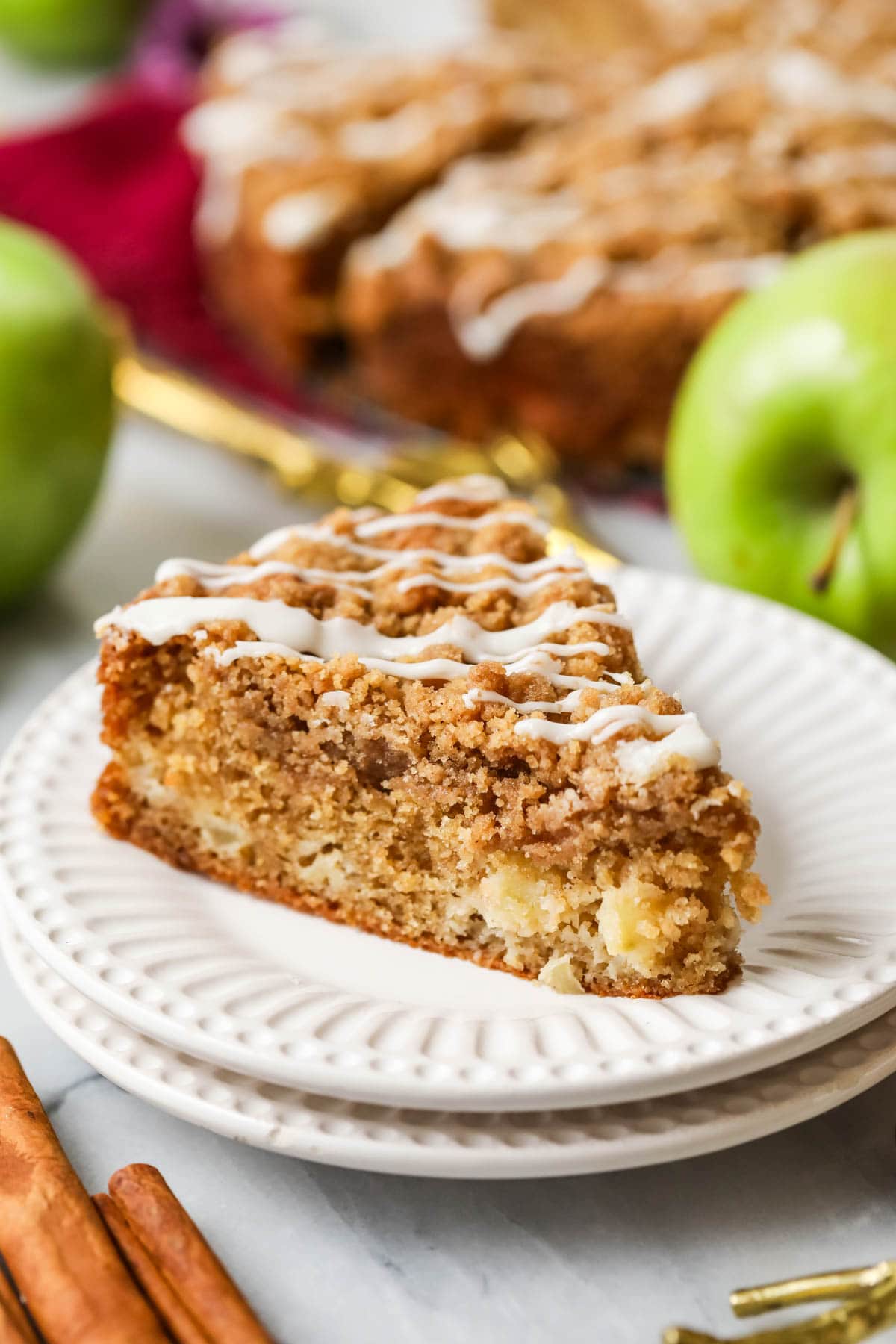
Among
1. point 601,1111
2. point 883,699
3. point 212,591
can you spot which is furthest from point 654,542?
point 601,1111

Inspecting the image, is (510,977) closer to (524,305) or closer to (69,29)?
(524,305)

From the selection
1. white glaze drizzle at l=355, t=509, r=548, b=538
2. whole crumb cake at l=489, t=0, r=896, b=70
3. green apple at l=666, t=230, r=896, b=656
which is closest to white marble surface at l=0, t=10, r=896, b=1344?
white glaze drizzle at l=355, t=509, r=548, b=538

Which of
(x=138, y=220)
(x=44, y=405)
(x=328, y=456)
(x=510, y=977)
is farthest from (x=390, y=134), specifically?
(x=510, y=977)

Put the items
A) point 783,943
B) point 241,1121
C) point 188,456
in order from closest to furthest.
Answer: point 241,1121 → point 783,943 → point 188,456

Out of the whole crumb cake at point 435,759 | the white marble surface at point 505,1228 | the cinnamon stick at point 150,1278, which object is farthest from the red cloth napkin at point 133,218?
the cinnamon stick at point 150,1278

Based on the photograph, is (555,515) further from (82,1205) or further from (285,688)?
(82,1205)

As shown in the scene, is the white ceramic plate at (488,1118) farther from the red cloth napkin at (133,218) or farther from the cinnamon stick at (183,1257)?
the red cloth napkin at (133,218)

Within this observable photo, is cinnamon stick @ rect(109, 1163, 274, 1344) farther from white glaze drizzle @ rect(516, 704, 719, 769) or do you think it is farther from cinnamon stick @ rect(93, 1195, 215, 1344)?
white glaze drizzle @ rect(516, 704, 719, 769)
